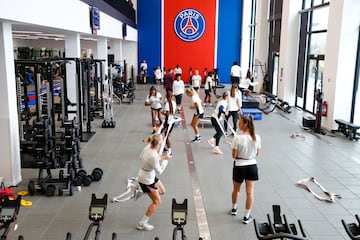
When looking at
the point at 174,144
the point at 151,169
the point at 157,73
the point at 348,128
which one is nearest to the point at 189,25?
the point at 157,73

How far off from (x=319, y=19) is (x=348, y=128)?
5.63 m

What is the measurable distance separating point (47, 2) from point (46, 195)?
3.74m

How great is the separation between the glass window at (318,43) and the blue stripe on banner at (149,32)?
1281 cm

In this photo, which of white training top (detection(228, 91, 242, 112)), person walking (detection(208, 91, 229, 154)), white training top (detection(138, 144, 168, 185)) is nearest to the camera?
white training top (detection(138, 144, 168, 185))

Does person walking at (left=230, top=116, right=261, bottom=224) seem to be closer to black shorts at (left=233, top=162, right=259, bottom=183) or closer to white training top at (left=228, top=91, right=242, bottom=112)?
black shorts at (left=233, top=162, right=259, bottom=183)

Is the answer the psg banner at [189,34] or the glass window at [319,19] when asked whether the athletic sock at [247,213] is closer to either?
the glass window at [319,19]

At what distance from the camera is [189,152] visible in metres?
9.48

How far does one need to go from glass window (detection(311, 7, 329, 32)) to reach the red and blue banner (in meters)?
11.2

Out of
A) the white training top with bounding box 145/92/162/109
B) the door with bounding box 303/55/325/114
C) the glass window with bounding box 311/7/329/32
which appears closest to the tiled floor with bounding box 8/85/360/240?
the white training top with bounding box 145/92/162/109

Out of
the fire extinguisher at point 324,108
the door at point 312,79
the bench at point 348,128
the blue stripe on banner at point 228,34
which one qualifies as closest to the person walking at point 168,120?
the bench at point 348,128

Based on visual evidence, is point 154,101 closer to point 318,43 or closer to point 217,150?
point 217,150

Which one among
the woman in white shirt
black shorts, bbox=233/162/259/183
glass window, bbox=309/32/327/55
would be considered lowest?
black shorts, bbox=233/162/259/183

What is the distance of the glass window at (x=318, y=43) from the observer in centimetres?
1434

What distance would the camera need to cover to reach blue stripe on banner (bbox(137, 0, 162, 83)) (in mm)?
25797
